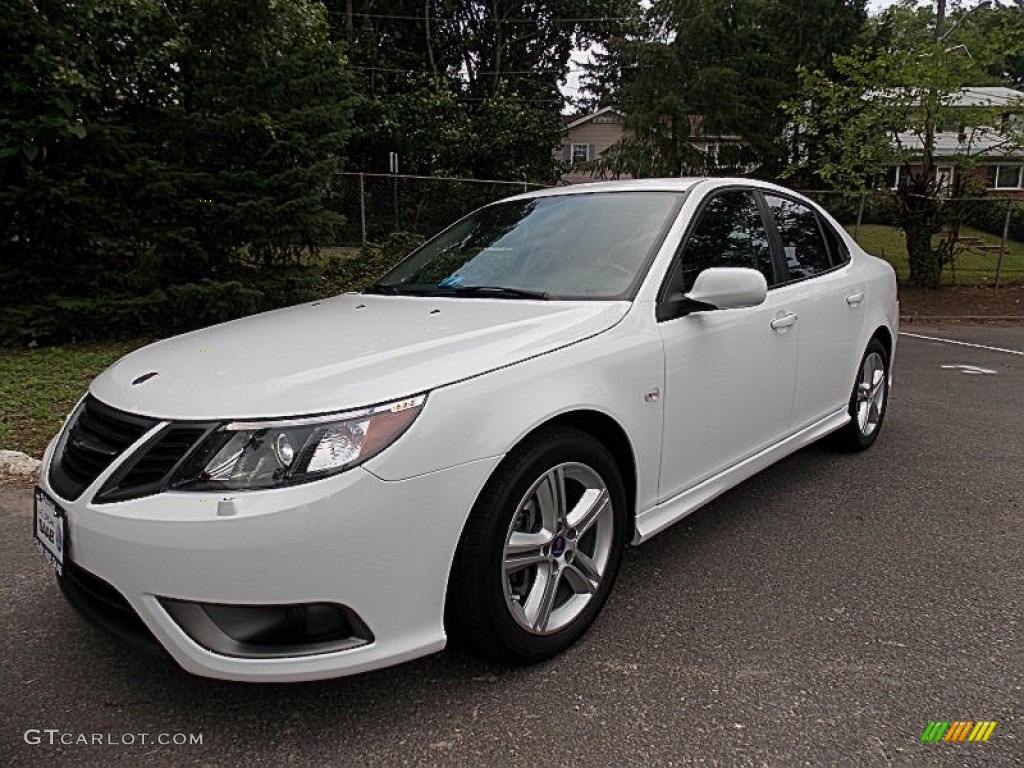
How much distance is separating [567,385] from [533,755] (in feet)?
3.49

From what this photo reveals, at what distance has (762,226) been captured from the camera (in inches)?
145

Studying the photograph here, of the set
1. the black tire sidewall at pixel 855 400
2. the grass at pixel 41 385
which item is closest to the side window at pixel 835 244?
the black tire sidewall at pixel 855 400

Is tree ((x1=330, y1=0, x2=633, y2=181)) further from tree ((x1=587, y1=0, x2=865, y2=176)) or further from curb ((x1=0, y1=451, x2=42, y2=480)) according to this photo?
curb ((x1=0, y1=451, x2=42, y2=480))

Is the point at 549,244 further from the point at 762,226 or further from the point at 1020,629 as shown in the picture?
the point at 1020,629

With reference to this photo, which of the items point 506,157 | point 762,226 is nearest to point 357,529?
point 762,226

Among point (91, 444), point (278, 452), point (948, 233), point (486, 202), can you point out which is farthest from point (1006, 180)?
point (91, 444)

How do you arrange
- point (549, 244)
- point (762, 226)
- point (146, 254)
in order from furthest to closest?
point (146, 254)
point (762, 226)
point (549, 244)

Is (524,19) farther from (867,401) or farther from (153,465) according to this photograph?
(153,465)

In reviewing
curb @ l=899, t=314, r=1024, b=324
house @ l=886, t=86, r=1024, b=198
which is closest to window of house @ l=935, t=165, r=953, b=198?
house @ l=886, t=86, r=1024, b=198

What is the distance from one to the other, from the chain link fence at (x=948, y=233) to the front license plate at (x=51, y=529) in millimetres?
14160

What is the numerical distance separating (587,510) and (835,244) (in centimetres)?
277

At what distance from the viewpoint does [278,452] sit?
1.90 meters

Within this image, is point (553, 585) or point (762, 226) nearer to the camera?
point (553, 585)

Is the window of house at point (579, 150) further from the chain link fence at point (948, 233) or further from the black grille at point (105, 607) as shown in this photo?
the black grille at point (105, 607)
